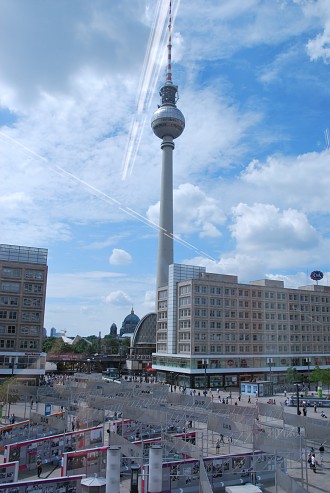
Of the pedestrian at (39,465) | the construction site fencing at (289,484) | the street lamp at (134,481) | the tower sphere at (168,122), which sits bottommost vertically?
the pedestrian at (39,465)

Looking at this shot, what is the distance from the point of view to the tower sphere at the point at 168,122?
145 m

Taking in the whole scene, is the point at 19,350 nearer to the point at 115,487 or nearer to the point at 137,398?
the point at 137,398

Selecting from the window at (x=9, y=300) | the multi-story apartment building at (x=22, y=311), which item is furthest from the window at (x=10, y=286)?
the window at (x=9, y=300)

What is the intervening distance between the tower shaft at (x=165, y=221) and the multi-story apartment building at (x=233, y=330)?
3091 centimetres

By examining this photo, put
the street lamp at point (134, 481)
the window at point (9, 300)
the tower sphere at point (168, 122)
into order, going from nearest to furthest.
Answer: the street lamp at point (134, 481) < the window at point (9, 300) < the tower sphere at point (168, 122)

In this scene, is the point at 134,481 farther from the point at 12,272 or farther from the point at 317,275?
the point at 317,275

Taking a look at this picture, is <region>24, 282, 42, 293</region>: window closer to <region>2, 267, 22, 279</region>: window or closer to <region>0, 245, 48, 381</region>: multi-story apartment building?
<region>0, 245, 48, 381</region>: multi-story apartment building

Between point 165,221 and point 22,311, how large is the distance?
68.0 m

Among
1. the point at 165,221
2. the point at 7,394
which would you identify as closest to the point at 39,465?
the point at 7,394

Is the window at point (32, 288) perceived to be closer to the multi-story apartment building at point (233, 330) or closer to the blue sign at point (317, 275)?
the multi-story apartment building at point (233, 330)

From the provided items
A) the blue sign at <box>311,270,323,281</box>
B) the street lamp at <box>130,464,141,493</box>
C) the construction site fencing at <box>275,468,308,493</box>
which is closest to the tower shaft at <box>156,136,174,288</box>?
the blue sign at <box>311,270,323,281</box>

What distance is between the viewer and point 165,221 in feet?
454

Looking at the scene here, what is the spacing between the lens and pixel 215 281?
291 feet

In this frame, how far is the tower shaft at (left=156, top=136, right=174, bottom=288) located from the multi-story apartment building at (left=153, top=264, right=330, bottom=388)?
30.9m
